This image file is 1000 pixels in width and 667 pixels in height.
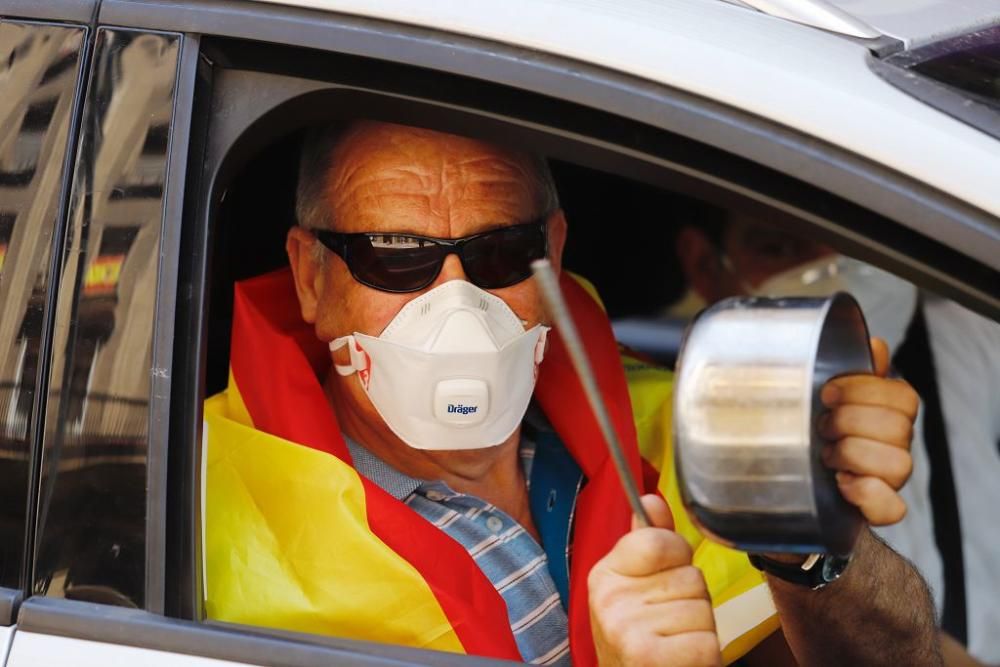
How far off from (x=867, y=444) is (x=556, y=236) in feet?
4.25

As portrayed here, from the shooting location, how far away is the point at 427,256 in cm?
220

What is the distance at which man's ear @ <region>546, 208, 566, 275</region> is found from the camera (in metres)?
2.56

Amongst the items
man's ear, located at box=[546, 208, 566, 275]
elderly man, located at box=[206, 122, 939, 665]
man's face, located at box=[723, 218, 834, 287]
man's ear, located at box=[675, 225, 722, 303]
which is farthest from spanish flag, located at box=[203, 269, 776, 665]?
man's ear, located at box=[675, 225, 722, 303]

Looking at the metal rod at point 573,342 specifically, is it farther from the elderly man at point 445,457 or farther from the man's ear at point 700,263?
the man's ear at point 700,263

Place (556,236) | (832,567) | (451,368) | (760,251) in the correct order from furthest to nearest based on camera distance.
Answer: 1. (760,251)
2. (556,236)
3. (451,368)
4. (832,567)

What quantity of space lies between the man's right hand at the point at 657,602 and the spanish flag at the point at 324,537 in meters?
0.47

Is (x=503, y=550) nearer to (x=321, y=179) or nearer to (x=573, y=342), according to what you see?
(x=321, y=179)

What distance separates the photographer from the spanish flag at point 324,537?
6.25 feet

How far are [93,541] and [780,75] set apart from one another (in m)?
0.94

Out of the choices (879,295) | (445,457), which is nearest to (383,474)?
(445,457)

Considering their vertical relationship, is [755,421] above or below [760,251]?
above

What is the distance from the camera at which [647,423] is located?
265 cm

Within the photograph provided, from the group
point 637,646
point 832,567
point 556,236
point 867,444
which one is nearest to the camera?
point 867,444

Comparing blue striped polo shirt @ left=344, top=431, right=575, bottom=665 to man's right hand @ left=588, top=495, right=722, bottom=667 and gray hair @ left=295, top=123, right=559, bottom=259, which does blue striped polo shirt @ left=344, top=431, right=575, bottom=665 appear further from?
man's right hand @ left=588, top=495, right=722, bottom=667
